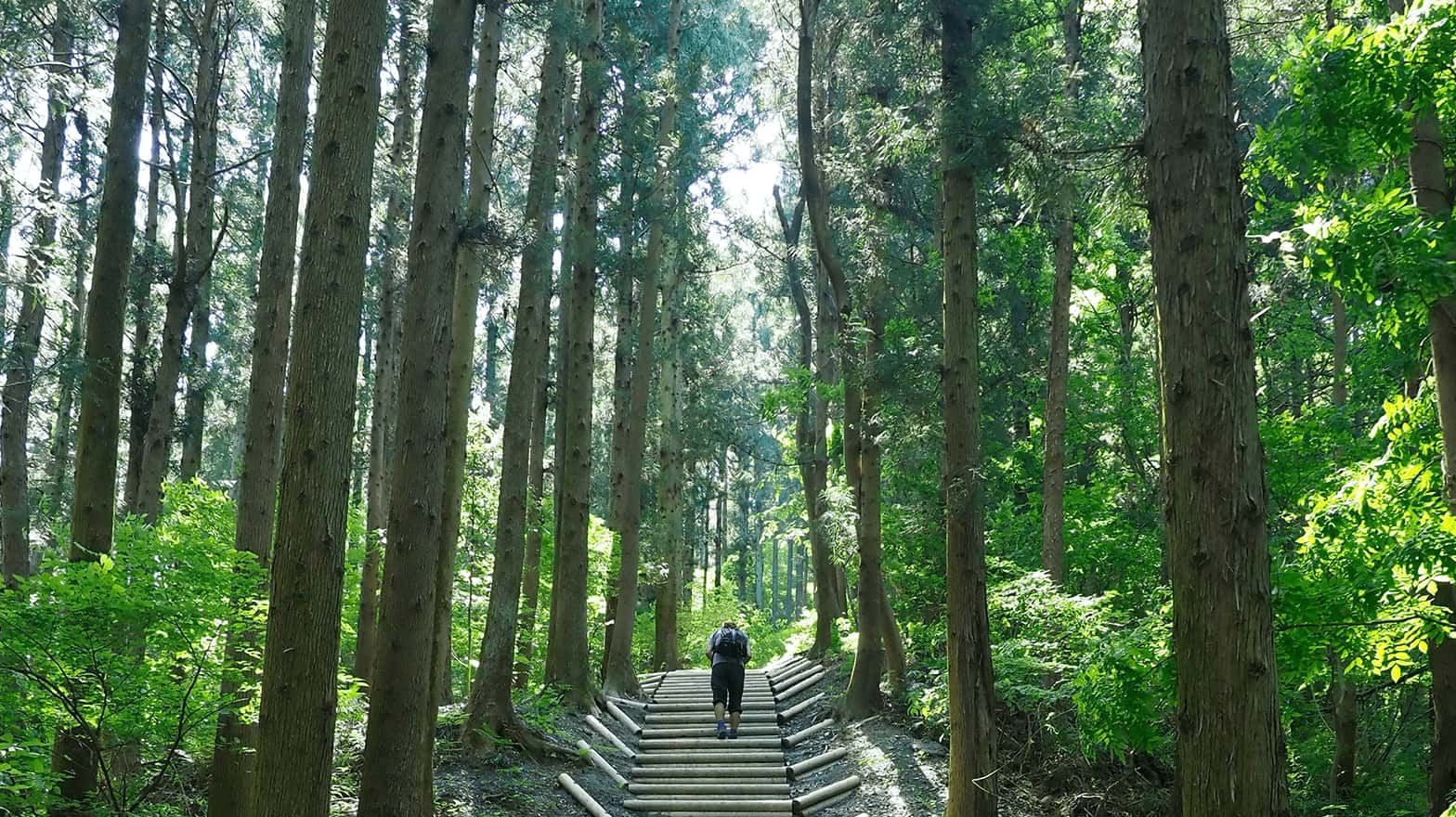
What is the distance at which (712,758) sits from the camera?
13016 millimetres

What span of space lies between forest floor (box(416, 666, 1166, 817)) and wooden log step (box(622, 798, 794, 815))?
28cm

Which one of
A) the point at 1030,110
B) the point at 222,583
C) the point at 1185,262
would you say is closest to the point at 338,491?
the point at 222,583

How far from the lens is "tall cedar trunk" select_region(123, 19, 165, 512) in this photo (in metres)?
13.8

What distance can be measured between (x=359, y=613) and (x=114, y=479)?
25.3 feet

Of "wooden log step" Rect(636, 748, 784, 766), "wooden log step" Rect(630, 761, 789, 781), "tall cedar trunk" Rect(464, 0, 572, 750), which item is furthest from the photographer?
"wooden log step" Rect(636, 748, 784, 766)

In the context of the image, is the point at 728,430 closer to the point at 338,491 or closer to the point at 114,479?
the point at 114,479

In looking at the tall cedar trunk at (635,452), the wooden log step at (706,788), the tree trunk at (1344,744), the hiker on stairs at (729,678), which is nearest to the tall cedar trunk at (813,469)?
the tall cedar trunk at (635,452)

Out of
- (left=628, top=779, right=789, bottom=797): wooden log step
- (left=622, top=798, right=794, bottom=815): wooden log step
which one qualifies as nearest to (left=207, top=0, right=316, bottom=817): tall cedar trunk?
(left=622, top=798, right=794, bottom=815): wooden log step

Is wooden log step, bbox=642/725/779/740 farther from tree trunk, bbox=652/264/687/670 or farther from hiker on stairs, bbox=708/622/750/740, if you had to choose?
tree trunk, bbox=652/264/687/670

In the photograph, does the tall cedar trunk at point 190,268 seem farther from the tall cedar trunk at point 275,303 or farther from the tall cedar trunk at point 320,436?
the tall cedar trunk at point 320,436

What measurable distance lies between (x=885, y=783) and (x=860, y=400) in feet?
22.9

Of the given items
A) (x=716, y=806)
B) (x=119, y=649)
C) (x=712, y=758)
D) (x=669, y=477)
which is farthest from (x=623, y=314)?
(x=119, y=649)

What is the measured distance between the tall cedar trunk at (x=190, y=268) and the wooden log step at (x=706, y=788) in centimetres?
710

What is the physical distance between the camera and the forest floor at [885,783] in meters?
8.96
